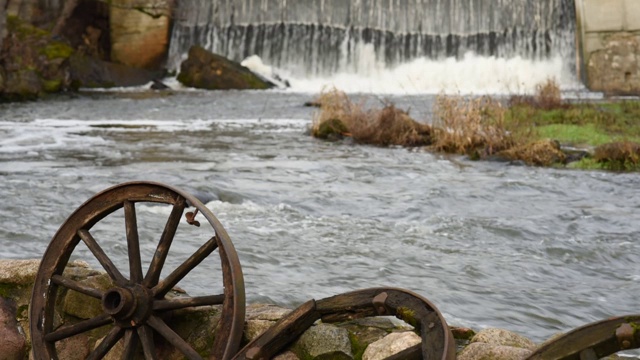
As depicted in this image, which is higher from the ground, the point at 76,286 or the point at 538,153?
the point at 76,286

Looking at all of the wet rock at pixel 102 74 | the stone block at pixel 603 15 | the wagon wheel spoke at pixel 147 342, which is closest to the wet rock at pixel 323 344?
the wagon wheel spoke at pixel 147 342

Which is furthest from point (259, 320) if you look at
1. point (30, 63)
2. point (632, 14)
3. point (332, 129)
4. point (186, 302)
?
point (632, 14)

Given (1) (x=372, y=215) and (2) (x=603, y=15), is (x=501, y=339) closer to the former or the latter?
(1) (x=372, y=215)

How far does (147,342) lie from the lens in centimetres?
436

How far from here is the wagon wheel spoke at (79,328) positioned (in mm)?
4520

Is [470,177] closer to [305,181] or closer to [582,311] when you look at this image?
[305,181]

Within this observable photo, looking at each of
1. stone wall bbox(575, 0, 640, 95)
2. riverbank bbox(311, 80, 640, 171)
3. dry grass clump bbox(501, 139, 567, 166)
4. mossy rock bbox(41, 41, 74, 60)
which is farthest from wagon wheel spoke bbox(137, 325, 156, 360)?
mossy rock bbox(41, 41, 74, 60)

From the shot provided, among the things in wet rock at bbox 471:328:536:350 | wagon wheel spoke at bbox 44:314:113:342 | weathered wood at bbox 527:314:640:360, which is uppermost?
weathered wood at bbox 527:314:640:360

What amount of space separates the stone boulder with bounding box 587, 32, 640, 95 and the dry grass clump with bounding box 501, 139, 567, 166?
11.9m

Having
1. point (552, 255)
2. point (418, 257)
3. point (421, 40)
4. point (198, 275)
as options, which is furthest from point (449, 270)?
point (421, 40)

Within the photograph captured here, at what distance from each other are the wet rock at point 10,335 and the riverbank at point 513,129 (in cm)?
976

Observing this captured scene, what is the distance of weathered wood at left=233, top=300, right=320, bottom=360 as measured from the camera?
4.20 m

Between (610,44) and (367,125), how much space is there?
12.8 meters

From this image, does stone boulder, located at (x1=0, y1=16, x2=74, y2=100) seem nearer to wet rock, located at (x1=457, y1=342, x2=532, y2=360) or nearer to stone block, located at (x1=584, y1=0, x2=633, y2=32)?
stone block, located at (x1=584, y1=0, x2=633, y2=32)
